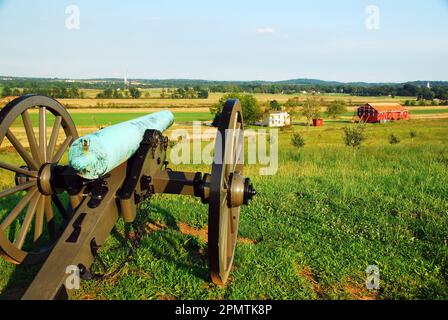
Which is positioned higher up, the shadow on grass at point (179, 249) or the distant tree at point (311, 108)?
the distant tree at point (311, 108)

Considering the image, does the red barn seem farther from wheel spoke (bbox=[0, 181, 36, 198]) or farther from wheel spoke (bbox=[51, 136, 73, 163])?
wheel spoke (bbox=[0, 181, 36, 198])

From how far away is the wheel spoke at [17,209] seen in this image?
377 centimetres

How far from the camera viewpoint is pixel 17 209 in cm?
388

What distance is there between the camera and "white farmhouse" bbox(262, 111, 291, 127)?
72750 millimetres

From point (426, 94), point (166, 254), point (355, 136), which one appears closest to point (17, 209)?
point (166, 254)

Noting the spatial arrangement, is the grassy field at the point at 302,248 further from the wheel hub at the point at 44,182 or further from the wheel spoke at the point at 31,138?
the wheel spoke at the point at 31,138

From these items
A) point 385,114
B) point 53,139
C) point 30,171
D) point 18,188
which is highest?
point 385,114

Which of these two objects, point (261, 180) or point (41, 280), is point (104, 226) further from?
point (261, 180)

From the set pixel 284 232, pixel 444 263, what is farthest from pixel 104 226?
pixel 444 263

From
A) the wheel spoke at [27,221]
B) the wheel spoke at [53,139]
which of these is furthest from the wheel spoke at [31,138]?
the wheel spoke at [27,221]

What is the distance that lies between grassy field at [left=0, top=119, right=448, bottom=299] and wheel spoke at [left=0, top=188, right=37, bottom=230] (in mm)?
750

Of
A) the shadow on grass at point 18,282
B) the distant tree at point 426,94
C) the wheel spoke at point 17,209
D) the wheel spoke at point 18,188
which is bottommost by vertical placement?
the shadow on grass at point 18,282

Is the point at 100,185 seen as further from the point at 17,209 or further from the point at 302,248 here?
the point at 302,248

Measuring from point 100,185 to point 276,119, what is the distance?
71.8 metres
